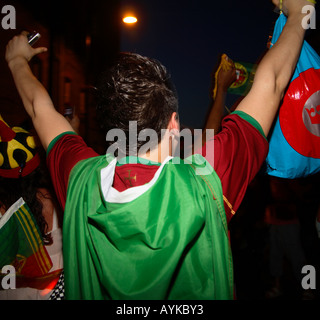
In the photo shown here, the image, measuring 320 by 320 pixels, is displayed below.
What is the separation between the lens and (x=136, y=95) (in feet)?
3.34

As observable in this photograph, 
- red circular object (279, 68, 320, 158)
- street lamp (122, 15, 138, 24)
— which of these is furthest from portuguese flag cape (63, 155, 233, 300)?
street lamp (122, 15, 138, 24)

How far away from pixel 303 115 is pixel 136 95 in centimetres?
90

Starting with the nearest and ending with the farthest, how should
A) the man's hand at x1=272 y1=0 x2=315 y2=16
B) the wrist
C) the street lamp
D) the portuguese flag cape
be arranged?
1. the portuguese flag cape
2. the man's hand at x1=272 y1=0 x2=315 y2=16
3. the wrist
4. the street lamp

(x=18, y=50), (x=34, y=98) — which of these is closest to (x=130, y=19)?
(x=18, y=50)

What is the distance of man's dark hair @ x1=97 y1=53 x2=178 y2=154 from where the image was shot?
40.2 inches

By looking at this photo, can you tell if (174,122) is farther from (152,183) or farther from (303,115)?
(303,115)

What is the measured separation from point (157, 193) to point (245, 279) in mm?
3837

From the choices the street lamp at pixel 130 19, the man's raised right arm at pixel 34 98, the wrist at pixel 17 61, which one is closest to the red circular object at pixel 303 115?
the man's raised right arm at pixel 34 98

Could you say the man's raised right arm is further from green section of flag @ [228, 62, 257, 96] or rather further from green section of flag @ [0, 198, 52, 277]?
green section of flag @ [228, 62, 257, 96]

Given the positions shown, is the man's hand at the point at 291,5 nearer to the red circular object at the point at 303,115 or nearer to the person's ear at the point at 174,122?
the red circular object at the point at 303,115

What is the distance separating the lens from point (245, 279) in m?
3.96

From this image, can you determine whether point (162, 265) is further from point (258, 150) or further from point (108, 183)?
point (258, 150)

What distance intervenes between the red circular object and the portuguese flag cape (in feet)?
2.01

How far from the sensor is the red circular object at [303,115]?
128cm
